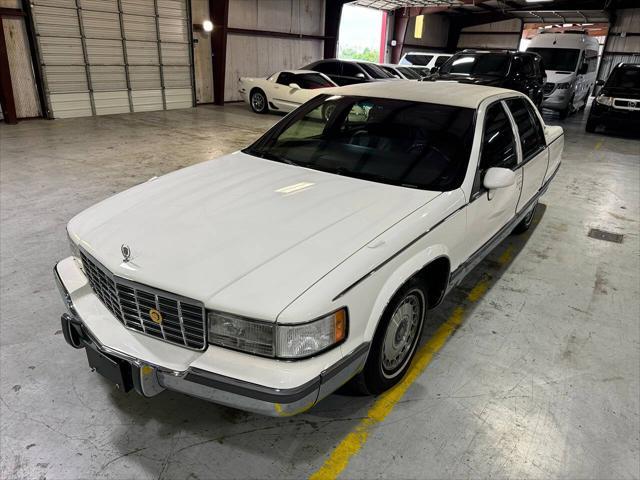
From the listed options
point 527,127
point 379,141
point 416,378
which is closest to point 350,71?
point 527,127

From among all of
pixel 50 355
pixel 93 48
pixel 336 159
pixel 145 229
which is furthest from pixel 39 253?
pixel 93 48

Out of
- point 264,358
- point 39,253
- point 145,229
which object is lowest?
point 39,253

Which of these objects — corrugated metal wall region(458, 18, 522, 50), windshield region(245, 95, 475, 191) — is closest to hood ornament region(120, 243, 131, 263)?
windshield region(245, 95, 475, 191)

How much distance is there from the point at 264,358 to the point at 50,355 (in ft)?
5.42

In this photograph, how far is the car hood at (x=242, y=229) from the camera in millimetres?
1749

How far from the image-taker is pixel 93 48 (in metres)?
11.3

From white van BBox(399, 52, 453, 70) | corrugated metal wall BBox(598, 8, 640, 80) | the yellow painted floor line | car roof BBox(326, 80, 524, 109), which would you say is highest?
corrugated metal wall BBox(598, 8, 640, 80)

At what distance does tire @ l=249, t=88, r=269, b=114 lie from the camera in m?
12.5

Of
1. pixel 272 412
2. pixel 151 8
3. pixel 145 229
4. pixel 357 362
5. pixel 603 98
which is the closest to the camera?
pixel 272 412

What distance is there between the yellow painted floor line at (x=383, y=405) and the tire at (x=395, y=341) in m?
0.06

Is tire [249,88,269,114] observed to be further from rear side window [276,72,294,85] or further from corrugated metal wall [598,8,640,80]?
corrugated metal wall [598,8,640,80]

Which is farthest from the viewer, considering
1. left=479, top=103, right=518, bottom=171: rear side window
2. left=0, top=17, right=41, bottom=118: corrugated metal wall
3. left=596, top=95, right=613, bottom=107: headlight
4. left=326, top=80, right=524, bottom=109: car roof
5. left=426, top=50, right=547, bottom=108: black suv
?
left=596, top=95, right=613, bottom=107: headlight

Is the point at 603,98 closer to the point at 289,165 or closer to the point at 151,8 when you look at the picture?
the point at 289,165

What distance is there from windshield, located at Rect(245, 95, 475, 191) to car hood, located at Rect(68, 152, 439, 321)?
17cm
